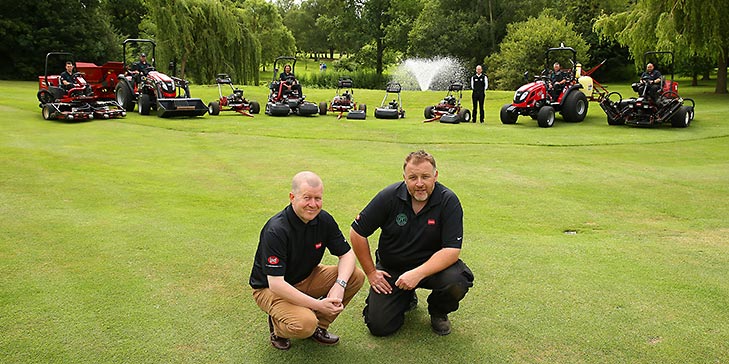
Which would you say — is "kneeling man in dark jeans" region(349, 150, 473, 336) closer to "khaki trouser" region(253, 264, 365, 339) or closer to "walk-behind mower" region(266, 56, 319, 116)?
"khaki trouser" region(253, 264, 365, 339)

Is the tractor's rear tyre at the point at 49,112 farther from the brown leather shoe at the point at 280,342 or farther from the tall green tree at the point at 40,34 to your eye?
the tall green tree at the point at 40,34

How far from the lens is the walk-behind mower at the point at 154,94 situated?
674 inches

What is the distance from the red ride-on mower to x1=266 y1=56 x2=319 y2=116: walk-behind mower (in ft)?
19.7

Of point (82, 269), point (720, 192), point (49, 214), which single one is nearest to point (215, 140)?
point (49, 214)

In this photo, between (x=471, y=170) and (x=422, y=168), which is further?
(x=471, y=170)

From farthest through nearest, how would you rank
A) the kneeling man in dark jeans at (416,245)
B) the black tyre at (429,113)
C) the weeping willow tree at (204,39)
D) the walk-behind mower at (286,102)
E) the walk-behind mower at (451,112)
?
1. the weeping willow tree at (204,39)
2. the walk-behind mower at (286,102)
3. the black tyre at (429,113)
4. the walk-behind mower at (451,112)
5. the kneeling man in dark jeans at (416,245)

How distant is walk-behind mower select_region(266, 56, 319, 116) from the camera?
61.5 ft

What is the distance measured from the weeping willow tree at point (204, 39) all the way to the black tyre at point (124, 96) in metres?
6.06

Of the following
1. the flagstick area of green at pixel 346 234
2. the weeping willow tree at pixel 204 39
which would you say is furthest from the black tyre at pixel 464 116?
the weeping willow tree at pixel 204 39

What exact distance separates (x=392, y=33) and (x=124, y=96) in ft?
114

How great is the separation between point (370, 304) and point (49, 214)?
13.9 feet

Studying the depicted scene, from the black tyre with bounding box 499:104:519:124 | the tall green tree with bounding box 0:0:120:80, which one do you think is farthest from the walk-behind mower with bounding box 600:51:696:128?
the tall green tree with bounding box 0:0:120:80

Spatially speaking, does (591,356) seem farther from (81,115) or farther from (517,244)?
(81,115)

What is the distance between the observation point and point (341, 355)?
346cm
